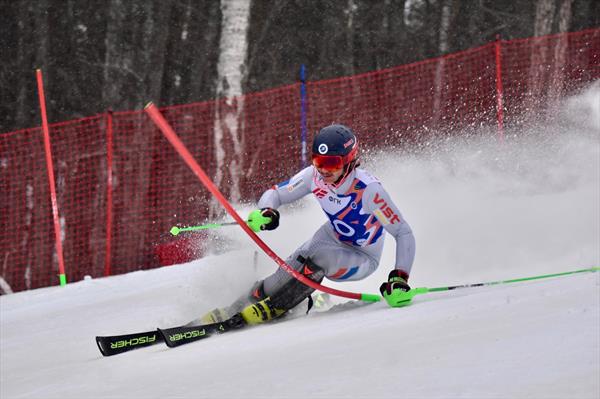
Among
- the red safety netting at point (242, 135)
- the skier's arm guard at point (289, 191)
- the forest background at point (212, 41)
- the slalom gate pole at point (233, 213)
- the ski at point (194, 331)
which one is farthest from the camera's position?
the forest background at point (212, 41)

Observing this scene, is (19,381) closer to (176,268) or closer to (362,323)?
(362,323)

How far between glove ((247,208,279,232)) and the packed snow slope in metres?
0.57

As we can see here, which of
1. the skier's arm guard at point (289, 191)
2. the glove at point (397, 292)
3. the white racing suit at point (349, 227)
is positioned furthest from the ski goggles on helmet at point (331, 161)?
the glove at point (397, 292)

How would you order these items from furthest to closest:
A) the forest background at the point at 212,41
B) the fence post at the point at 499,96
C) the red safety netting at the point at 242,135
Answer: the forest background at the point at 212,41 < the red safety netting at the point at 242,135 < the fence post at the point at 499,96

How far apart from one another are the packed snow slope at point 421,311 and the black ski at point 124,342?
11 centimetres

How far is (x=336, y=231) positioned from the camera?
543cm

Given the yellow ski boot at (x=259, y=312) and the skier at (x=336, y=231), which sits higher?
the skier at (x=336, y=231)

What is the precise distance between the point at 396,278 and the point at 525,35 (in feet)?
37.7

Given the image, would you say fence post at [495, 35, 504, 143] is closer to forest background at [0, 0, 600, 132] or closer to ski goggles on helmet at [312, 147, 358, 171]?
ski goggles on helmet at [312, 147, 358, 171]

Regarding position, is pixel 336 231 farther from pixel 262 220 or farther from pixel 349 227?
pixel 262 220

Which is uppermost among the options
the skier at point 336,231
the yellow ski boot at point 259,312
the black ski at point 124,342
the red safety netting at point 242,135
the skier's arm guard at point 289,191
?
the red safety netting at point 242,135

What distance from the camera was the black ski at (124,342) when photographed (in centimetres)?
495

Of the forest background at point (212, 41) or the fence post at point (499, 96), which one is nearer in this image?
the fence post at point (499, 96)

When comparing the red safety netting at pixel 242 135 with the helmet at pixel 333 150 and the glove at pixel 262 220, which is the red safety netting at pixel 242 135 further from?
the helmet at pixel 333 150
